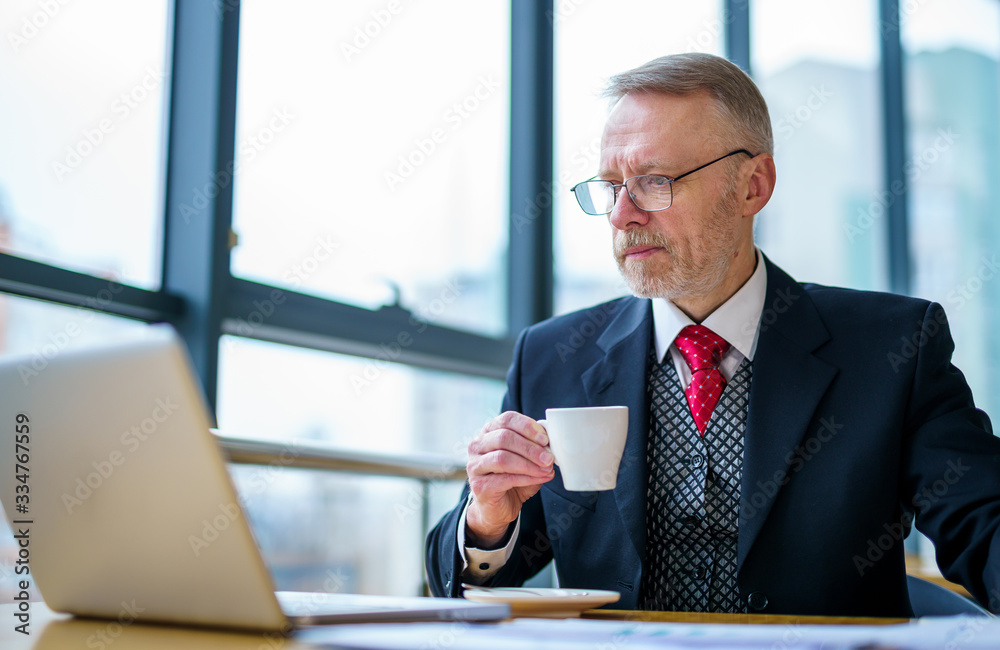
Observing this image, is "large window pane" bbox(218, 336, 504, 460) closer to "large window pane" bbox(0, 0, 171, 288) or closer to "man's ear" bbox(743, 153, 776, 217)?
"large window pane" bbox(0, 0, 171, 288)

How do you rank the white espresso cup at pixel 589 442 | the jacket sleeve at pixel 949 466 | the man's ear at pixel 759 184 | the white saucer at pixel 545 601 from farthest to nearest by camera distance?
the man's ear at pixel 759 184 → the jacket sleeve at pixel 949 466 → the white espresso cup at pixel 589 442 → the white saucer at pixel 545 601

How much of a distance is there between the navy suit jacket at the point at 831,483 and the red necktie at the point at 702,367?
0.24 ft

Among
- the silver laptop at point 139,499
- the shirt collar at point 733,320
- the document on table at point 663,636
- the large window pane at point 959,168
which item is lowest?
the document on table at point 663,636

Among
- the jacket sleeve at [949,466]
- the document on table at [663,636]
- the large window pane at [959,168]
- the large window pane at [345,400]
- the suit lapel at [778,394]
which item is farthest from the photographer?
the large window pane at [959,168]

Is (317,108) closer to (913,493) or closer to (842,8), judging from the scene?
(913,493)

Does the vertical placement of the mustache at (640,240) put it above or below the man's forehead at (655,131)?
below

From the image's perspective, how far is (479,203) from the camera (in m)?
3.30

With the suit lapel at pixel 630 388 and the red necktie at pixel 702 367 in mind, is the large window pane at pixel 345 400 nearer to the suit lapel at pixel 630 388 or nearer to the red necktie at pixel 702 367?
the suit lapel at pixel 630 388

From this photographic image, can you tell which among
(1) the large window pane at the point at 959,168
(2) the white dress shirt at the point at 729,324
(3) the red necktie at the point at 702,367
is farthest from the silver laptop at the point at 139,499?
(1) the large window pane at the point at 959,168

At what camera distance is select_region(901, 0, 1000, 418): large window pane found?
15.7 ft

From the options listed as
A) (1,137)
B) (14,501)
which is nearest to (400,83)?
(1,137)

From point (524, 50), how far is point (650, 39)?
787 millimetres

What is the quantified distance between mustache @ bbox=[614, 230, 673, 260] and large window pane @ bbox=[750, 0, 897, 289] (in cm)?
290

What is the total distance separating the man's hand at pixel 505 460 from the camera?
1141 mm
